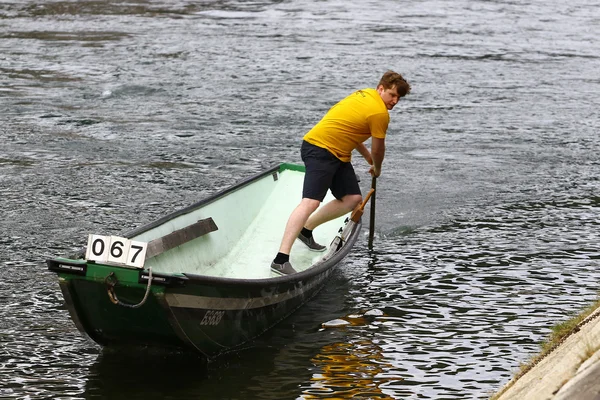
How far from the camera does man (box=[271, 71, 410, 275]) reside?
995 centimetres

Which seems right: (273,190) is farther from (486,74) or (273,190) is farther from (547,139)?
(486,74)

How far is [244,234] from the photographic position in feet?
37.6

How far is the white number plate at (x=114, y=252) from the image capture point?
7.63 meters

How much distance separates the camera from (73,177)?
598 inches

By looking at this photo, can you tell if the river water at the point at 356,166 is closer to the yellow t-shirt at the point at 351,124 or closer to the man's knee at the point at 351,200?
the man's knee at the point at 351,200

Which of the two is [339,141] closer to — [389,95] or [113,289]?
[389,95]

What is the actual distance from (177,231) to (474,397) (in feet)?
10.7

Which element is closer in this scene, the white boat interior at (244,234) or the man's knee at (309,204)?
the white boat interior at (244,234)

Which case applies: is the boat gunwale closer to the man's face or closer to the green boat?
the green boat

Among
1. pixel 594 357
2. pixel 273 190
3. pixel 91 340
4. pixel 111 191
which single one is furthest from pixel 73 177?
pixel 594 357

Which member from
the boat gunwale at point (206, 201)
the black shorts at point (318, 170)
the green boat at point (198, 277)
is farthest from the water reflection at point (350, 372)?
the boat gunwale at point (206, 201)

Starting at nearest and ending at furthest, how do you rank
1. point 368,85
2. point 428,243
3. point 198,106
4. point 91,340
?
point 91,340
point 428,243
point 198,106
point 368,85

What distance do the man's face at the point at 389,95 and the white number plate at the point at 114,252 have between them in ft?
11.0

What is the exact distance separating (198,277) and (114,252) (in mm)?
646
